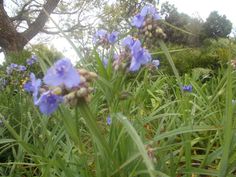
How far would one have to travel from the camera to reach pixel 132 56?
3.41 feet

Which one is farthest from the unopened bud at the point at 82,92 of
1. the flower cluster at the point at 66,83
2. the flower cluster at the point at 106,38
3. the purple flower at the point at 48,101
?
the flower cluster at the point at 106,38

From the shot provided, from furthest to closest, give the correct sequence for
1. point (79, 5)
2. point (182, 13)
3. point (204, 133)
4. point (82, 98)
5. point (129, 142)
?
point (182, 13), point (79, 5), point (204, 133), point (129, 142), point (82, 98)

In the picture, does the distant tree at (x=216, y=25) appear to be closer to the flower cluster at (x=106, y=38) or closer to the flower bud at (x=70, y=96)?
the flower cluster at (x=106, y=38)

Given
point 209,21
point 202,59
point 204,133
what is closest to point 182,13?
point 209,21

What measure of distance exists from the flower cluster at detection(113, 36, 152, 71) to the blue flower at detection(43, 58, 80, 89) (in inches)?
9.8

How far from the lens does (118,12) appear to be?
591 inches

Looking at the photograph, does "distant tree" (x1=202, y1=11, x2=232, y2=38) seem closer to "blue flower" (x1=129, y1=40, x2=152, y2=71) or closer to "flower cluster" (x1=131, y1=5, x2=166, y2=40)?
"flower cluster" (x1=131, y1=5, x2=166, y2=40)

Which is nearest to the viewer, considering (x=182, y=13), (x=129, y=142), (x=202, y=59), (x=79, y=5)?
(x=129, y=142)

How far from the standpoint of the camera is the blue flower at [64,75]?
766 mm

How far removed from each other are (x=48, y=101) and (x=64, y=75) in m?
0.13

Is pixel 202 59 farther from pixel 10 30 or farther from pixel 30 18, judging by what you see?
pixel 30 18

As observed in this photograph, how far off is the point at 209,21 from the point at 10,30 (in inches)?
552

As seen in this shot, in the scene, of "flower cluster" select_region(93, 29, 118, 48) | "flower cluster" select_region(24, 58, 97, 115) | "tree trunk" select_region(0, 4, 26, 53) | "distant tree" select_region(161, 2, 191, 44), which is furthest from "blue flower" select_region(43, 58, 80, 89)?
"distant tree" select_region(161, 2, 191, 44)

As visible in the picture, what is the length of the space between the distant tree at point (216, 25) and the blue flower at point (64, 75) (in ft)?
73.1
